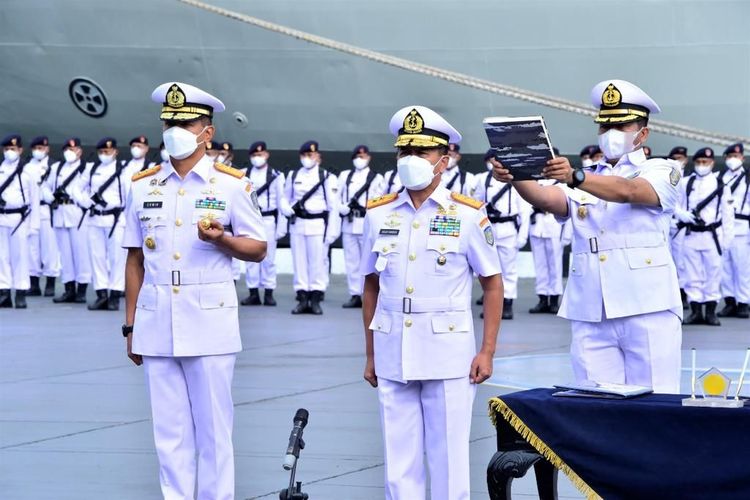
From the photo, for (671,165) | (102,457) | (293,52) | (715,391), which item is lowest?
(102,457)

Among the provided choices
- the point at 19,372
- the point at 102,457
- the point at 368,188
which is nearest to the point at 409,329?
the point at 102,457

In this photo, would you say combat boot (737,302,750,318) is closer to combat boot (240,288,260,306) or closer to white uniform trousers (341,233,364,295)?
white uniform trousers (341,233,364,295)

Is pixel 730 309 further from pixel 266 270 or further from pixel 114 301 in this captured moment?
pixel 114 301

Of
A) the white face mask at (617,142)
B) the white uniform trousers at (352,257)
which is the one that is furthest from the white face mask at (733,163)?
the white face mask at (617,142)

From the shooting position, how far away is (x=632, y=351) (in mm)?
6262

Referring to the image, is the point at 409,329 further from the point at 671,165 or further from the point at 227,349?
the point at 671,165

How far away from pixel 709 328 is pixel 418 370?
10.2 meters

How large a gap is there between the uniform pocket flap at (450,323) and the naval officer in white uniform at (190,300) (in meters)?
0.81

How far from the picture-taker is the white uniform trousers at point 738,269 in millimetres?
16734

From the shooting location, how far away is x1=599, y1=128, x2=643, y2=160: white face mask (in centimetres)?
625

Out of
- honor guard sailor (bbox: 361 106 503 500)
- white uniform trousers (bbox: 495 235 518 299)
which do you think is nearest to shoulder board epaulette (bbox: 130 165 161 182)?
honor guard sailor (bbox: 361 106 503 500)

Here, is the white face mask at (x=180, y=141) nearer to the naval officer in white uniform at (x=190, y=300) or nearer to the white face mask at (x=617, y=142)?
the naval officer in white uniform at (x=190, y=300)

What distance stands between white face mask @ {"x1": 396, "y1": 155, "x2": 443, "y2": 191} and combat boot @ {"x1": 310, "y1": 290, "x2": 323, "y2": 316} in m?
10.6

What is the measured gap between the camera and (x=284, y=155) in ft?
71.8
